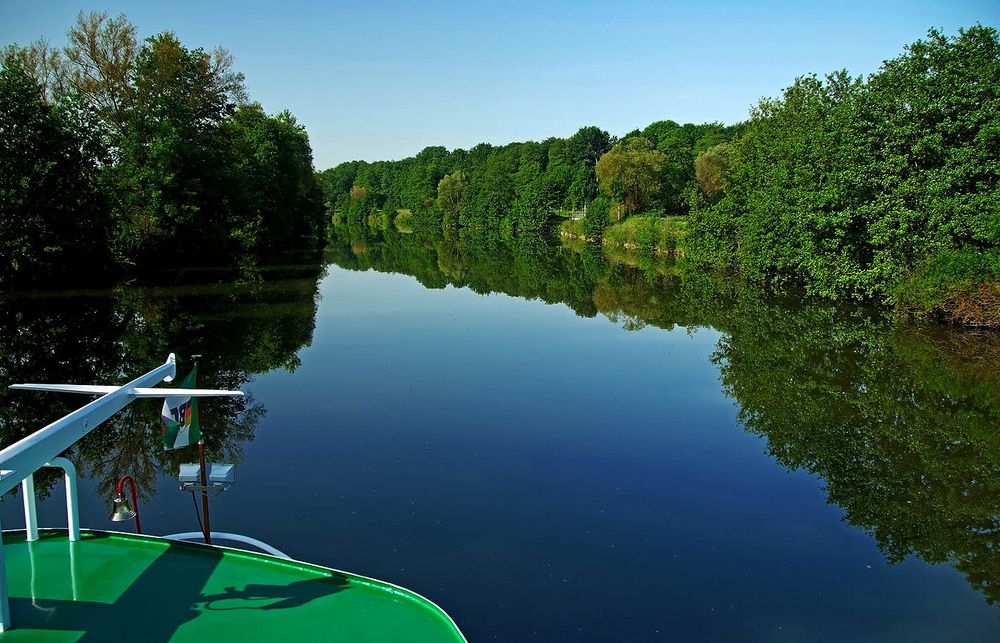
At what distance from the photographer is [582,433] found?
45.4 feet

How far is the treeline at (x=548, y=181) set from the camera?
6788 cm

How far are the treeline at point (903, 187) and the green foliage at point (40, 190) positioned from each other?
1315 inches

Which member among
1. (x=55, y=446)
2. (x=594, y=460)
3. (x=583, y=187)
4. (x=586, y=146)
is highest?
(x=586, y=146)

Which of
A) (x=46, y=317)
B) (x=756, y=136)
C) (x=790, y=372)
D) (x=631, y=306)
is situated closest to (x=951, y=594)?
(x=790, y=372)

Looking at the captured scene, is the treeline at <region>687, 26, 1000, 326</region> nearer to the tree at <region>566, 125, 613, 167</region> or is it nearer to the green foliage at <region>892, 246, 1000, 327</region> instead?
the green foliage at <region>892, 246, 1000, 327</region>

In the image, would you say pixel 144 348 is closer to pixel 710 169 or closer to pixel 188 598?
pixel 188 598

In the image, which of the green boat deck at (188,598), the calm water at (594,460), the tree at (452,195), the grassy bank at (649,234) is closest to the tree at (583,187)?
the grassy bank at (649,234)

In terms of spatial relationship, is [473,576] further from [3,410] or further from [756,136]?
[756,136]

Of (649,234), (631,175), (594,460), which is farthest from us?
(631,175)

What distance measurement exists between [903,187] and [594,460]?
20.8m

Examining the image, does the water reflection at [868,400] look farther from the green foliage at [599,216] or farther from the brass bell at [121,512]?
the green foliage at [599,216]

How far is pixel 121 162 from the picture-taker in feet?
133

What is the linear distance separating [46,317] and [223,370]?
11.7m

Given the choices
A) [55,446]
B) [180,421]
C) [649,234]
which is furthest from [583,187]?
[55,446]
